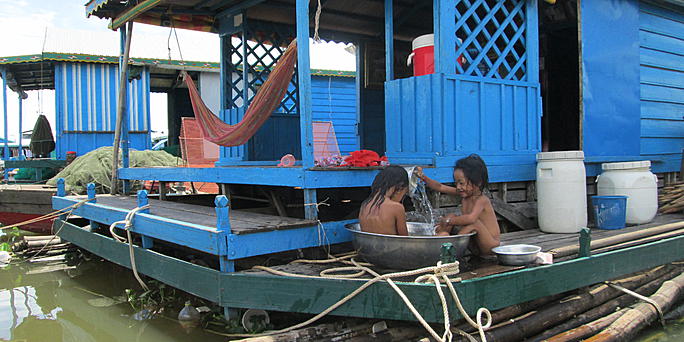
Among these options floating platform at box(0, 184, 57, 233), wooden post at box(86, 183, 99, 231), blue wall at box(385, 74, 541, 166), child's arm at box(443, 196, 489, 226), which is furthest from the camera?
floating platform at box(0, 184, 57, 233)

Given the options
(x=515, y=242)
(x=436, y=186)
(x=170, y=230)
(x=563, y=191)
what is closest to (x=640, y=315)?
(x=515, y=242)

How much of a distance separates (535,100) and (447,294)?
11.0 ft

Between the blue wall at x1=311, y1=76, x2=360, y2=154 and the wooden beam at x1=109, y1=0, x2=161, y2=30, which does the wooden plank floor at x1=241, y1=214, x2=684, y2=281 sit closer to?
the wooden beam at x1=109, y1=0, x2=161, y2=30

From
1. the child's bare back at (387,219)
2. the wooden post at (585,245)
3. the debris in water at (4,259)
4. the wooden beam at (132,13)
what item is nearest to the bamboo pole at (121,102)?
the wooden beam at (132,13)

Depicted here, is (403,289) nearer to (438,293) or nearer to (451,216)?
(438,293)

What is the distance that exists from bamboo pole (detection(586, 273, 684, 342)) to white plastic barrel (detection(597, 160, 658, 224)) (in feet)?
2.73

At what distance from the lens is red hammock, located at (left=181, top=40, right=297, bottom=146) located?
4.94m

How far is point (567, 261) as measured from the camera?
3.88 metres

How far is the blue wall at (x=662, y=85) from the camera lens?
6883 millimetres

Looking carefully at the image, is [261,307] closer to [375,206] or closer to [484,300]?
[375,206]

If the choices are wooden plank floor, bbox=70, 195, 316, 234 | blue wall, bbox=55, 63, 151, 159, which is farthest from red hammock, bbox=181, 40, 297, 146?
blue wall, bbox=55, 63, 151, 159

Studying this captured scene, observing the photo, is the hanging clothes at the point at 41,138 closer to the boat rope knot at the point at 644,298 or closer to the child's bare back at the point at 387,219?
the child's bare back at the point at 387,219

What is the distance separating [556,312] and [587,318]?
0.35m

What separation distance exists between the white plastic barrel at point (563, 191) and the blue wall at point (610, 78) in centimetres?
132
